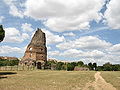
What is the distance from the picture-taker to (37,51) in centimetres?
10962

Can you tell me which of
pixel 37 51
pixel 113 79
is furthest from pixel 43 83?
pixel 37 51

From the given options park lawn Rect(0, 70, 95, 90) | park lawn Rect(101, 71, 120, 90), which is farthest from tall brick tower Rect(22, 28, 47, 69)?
park lawn Rect(0, 70, 95, 90)

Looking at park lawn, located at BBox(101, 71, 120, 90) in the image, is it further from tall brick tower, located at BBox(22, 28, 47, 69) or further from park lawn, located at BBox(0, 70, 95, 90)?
tall brick tower, located at BBox(22, 28, 47, 69)

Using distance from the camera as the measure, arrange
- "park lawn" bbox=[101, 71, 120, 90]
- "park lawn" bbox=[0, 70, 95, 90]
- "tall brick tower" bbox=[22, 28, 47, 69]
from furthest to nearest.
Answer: "tall brick tower" bbox=[22, 28, 47, 69]
"park lawn" bbox=[101, 71, 120, 90]
"park lawn" bbox=[0, 70, 95, 90]

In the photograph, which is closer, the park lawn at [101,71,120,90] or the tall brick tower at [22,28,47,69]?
the park lawn at [101,71,120,90]

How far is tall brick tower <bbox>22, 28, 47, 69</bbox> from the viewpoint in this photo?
105625 millimetres

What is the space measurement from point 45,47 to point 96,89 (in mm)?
89301

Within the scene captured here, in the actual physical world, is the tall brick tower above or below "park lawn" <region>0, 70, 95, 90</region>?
above

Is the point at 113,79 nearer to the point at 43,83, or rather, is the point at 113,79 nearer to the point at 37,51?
Result: the point at 43,83

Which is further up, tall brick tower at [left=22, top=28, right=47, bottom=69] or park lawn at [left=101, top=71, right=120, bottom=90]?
tall brick tower at [left=22, top=28, right=47, bottom=69]

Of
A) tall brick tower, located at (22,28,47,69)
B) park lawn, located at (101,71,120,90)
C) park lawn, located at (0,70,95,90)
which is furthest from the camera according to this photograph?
tall brick tower, located at (22,28,47,69)

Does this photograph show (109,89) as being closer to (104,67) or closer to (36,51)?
(36,51)

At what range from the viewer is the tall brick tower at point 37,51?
106 m

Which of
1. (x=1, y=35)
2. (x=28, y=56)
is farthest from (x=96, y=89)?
(x=28, y=56)
